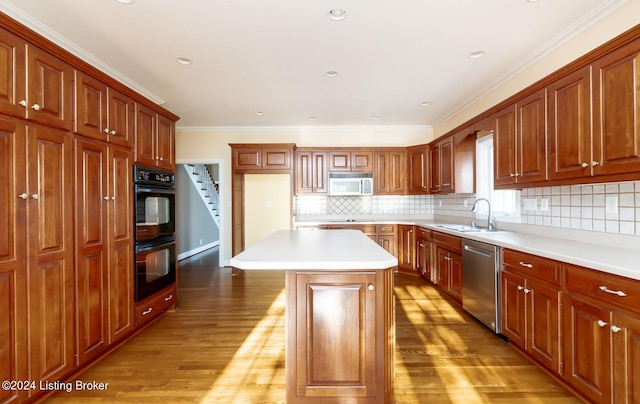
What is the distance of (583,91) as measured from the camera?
6.46ft

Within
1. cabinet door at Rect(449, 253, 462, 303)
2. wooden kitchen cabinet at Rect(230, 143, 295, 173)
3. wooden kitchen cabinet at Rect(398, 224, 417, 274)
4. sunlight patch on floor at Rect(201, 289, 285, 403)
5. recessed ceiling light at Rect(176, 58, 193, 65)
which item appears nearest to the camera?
sunlight patch on floor at Rect(201, 289, 285, 403)

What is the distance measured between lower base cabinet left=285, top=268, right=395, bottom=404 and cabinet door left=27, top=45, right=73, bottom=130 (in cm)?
179

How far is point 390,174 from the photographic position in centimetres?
529

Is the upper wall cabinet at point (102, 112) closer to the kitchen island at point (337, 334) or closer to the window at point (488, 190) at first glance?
the kitchen island at point (337, 334)

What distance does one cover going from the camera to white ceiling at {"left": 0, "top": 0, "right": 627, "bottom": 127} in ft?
7.02

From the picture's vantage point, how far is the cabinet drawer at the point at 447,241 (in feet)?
10.9

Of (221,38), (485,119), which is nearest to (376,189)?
(485,119)

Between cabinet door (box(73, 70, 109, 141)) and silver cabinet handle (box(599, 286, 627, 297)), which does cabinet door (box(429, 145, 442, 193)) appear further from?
cabinet door (box(73, 70, 109, 141))

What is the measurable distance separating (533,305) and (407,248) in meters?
2.69

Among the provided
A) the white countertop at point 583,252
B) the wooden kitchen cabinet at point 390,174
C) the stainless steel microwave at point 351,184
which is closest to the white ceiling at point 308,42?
the wooden kitchen cabinet at point 390,174

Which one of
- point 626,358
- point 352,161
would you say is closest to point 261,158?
point 352,161

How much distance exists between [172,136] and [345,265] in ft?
9.09

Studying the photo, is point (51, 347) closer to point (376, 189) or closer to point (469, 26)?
point (469, 26)

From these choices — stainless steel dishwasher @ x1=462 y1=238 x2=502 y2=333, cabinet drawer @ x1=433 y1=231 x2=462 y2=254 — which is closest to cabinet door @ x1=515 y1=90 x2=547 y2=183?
stainless steel dishwasher @ x1=462 y1=238 x2=502 y2=333
